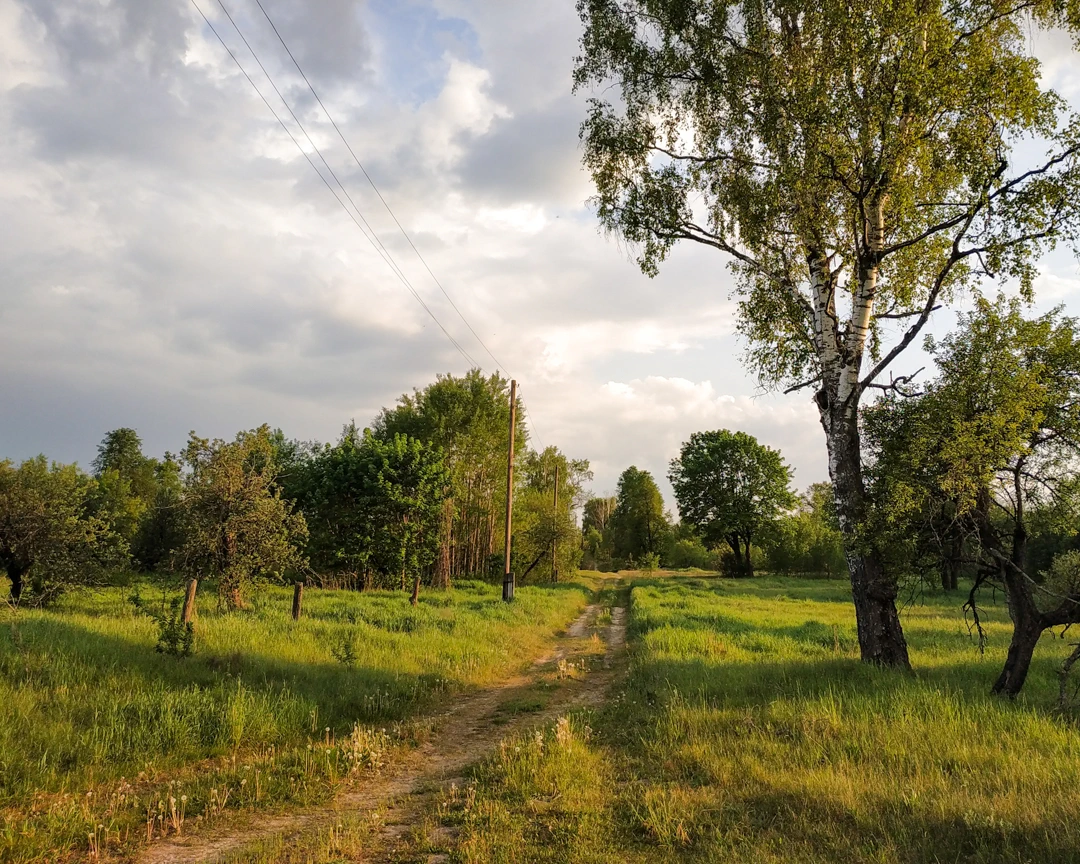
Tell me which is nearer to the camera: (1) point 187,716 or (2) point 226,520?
(1) point 187,716

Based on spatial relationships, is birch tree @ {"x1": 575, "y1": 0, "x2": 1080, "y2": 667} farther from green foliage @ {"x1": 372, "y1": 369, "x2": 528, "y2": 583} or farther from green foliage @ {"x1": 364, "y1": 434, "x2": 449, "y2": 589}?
green foliage @ {"x1": 372, "y1": 369, "x2": 528, "y2": 583}

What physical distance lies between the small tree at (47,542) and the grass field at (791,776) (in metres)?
16.2

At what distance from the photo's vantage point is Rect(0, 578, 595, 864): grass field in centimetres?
542

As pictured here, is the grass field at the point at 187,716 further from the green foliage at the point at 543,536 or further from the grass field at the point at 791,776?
the green foliage at the point at 543,536

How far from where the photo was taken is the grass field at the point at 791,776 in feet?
14.7

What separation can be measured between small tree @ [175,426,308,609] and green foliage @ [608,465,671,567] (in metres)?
69.3

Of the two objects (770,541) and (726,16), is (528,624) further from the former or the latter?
(770,541)

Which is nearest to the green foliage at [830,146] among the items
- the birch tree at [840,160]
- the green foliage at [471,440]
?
the birch tree at [840,160]

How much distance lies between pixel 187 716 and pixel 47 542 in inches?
527

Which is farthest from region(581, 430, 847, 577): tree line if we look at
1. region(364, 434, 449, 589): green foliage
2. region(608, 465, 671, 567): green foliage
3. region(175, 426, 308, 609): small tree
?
region(175, 426, 308, 609): small tree

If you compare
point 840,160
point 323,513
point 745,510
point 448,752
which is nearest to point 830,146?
point 840,160

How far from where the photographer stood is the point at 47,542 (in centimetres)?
1659

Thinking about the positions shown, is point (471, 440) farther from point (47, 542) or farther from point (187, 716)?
point (187, 716)

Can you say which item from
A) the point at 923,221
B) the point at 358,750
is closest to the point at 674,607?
the point at 923,221
